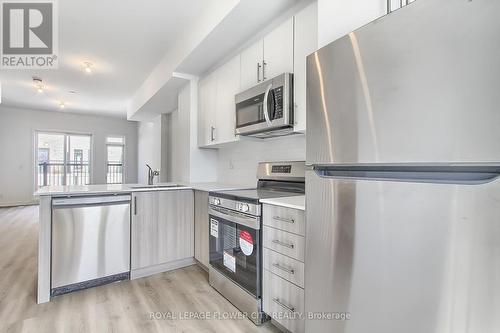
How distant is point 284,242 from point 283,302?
380 mm

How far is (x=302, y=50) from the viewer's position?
192 centimetres

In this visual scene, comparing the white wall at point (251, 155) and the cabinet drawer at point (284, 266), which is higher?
the white wall at point (251, 155)

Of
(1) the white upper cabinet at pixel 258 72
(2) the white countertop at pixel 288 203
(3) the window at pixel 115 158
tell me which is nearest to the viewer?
(2) the white countertop at pixel 288 203

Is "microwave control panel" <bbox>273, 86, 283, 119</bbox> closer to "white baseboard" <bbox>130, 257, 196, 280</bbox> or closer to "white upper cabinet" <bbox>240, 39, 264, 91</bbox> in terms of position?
"white upper cabinet" <bbox>240, 39, 264, 91</bbox>

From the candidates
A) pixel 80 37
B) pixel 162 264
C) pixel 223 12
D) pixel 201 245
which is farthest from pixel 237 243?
pixel 80 37

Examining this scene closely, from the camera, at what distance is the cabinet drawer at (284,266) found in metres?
1.47

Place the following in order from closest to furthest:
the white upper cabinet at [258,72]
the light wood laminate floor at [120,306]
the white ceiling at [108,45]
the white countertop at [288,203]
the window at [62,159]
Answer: the white countertop at [288,203], the light wood laminate floor at [120,306], the white upper cabinet at [258,72], the white ceiling at [108,45], the window at [62,159]

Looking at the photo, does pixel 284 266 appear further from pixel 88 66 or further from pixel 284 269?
pixel 88 66

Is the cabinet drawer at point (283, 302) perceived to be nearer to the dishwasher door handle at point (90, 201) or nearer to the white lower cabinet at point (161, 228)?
the white lower cabinet at point (161, 228)

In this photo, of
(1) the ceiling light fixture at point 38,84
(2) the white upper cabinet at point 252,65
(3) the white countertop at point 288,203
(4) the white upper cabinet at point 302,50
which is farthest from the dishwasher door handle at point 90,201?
(1) the ceiling light fixture at point 38,84

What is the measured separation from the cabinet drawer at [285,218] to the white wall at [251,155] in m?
0.81

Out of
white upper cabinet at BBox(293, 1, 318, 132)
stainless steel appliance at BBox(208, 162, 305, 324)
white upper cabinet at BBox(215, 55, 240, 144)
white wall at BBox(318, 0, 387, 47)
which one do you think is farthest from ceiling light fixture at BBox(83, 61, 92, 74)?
white wall at BBox(318, 0, 387, 47)

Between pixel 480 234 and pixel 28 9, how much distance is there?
12.8ft

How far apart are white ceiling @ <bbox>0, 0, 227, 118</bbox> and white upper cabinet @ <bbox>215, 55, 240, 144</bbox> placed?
584mm
